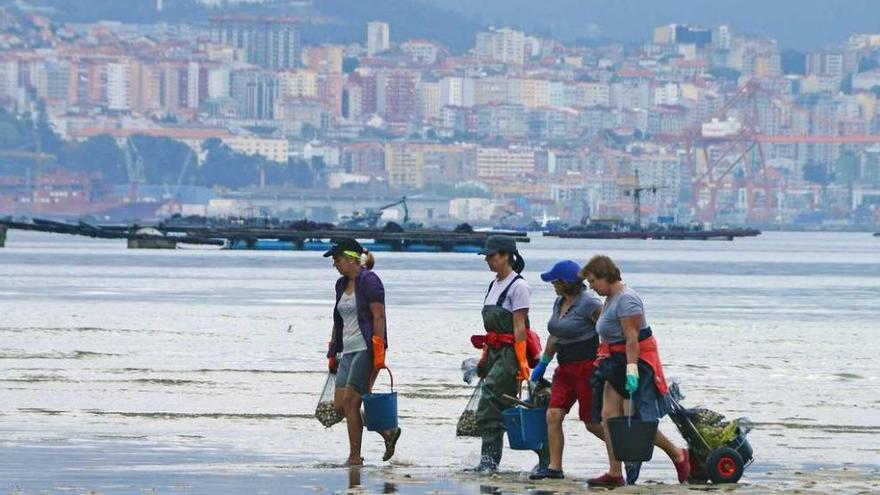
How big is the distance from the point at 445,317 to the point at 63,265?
129 feet

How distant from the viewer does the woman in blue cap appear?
1593 cm

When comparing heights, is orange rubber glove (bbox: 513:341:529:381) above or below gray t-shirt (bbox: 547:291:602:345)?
below

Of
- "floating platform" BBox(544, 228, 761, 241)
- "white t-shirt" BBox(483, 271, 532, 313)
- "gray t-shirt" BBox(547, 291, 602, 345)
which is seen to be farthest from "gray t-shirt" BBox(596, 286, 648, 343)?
"floating platform" BBox(544, 228, 761, 241)

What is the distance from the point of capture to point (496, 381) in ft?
54.4

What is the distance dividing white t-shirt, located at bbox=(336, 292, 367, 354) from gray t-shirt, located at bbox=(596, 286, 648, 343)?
5.54 feet

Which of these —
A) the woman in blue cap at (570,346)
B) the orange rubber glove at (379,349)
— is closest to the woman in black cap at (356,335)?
the orange rubber glove at (379,349)

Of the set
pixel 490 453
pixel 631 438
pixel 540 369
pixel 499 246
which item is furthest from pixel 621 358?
pixel 490 453

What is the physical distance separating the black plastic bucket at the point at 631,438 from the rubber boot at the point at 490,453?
4.07 feet

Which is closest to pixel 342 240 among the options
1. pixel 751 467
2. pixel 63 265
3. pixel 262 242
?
pixel 751 467

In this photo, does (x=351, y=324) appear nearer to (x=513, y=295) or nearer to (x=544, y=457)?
(x=513, y=295)

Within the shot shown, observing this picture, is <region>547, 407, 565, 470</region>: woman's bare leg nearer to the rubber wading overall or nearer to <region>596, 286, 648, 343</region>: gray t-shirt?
the rubber wading overall

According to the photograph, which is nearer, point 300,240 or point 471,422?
point 471,422

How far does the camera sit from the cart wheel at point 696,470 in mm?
16219

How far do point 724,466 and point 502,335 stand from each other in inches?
57.4
